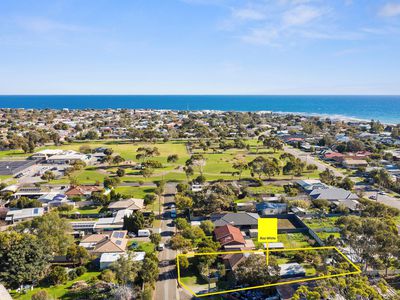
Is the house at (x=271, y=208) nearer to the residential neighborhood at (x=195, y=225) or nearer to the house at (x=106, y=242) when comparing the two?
the residential neighborhood at (x=195, y=225)

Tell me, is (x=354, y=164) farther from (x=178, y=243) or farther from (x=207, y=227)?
(x=178, y=243)

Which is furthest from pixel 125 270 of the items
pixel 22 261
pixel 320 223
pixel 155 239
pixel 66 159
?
pixel 66 159

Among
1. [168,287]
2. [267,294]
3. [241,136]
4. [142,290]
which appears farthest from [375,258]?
[241,136]

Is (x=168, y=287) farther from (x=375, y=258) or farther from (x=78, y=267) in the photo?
(x=375, y=258)

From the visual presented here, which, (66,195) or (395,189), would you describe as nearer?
(66,195)

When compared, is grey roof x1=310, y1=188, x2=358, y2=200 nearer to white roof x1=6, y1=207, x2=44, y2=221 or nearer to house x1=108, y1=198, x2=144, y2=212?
house x1=108, y1=198, x2=144, y2=212

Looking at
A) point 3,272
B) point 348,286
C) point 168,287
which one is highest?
point 348,286
